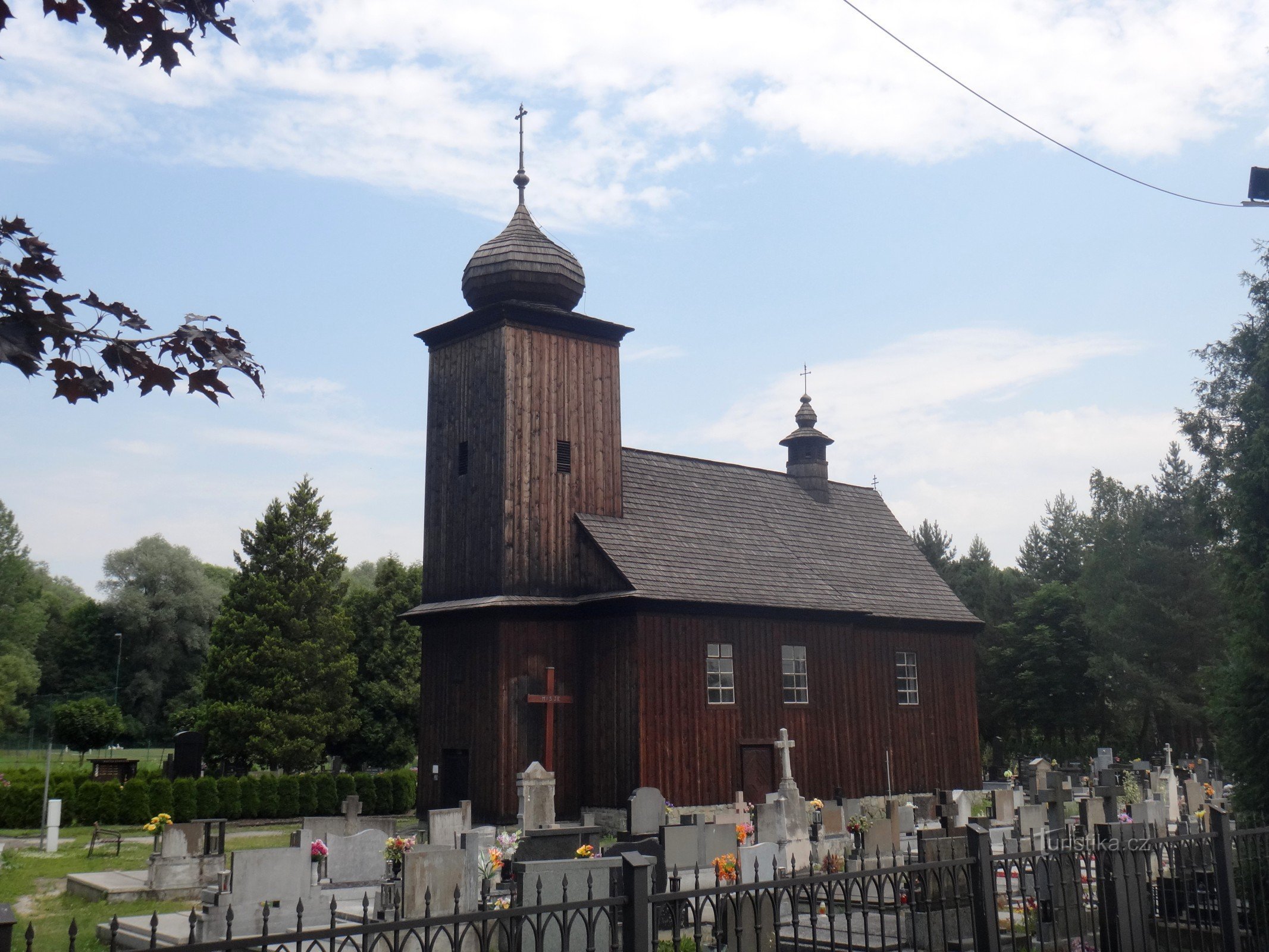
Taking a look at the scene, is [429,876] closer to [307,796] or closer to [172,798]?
[172,798]

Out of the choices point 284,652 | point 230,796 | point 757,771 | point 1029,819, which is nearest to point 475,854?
point 1029,819

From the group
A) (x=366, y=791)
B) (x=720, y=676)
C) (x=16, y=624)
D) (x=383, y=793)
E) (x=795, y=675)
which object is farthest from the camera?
(x=16, y=624)

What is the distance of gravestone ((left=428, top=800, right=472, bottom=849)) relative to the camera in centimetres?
1806

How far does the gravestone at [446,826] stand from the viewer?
711 inches

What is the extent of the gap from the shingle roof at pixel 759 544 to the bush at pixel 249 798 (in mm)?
11757

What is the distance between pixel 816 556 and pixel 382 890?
55.9 feet

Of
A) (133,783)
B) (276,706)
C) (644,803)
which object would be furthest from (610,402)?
(276,706)

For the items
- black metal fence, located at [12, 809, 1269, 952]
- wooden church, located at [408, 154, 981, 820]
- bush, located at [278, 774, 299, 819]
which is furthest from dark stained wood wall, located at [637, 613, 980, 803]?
bush, located at [278, 774, 299, 819]

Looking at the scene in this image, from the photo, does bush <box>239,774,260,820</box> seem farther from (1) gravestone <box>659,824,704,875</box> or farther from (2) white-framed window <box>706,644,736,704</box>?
(1) gravestone <box>659,824,704,875</box>

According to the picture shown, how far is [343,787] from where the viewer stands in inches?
1183

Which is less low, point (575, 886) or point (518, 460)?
point (518, 460)

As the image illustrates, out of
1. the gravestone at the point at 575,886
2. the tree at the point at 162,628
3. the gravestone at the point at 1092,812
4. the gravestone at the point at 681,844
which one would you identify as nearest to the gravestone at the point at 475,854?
the gravestone at the point at 681,844

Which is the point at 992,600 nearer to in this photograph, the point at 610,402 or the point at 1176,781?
the point at 1176,781

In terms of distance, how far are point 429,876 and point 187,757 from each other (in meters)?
20.1
